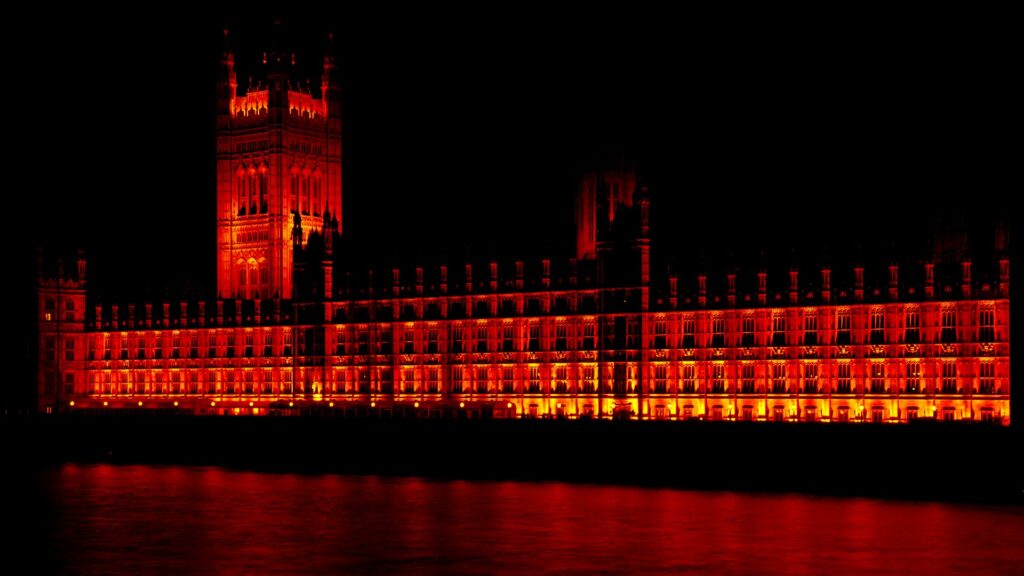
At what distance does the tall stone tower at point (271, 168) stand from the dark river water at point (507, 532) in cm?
3137

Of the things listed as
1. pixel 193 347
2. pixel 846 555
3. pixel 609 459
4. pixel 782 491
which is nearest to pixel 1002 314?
pixel 782 491

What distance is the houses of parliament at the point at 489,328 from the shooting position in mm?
77875

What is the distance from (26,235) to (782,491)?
54.9 m

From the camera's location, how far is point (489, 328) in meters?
91.7

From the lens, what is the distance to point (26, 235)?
10931cm

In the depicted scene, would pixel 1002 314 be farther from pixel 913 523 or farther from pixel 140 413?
pixel 140 413

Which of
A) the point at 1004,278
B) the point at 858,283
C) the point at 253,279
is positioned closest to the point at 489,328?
the point at 858,283

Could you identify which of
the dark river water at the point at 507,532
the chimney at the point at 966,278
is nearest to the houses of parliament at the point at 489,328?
the chimney at the point at 966,278

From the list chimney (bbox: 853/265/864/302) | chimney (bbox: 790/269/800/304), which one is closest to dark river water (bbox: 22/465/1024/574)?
chimney (bbox: 790/269/800/304)

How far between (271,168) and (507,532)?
49725mm

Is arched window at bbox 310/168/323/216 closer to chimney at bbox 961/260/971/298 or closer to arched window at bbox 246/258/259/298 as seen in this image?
arched window at bbox 246/258/259/298

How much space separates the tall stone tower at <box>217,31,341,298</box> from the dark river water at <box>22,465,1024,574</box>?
103 ft

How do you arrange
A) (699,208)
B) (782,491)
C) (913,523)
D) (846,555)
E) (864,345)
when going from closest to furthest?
(846,555) → (913,523) → (782,491) → (864,345) → (699,208)

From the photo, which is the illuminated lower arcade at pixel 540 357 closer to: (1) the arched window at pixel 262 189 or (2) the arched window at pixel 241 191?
(1) the arched window at pixel 262 189
